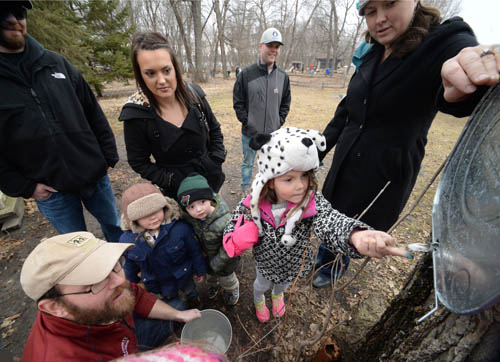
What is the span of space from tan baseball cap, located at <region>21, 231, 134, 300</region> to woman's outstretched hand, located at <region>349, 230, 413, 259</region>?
4.71 ft

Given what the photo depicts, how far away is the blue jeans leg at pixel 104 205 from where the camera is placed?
8.30 ft

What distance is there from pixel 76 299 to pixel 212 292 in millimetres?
1656

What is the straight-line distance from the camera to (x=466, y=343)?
0.83m

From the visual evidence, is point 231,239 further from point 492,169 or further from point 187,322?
point 492,169

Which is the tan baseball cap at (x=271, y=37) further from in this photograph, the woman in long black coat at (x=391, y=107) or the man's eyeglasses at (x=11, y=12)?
the man's eyeglasses at (x=11, y=12)

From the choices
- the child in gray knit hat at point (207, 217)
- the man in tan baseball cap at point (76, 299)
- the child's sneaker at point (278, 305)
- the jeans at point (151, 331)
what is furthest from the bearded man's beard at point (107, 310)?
the child's sneaker at point (278, 305)

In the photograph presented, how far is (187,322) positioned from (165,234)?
2.87 feet

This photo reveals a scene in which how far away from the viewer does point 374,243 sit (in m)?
1.06

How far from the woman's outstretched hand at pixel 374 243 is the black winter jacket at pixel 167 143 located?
1718mm

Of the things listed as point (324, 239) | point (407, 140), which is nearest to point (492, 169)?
point (324, 239)

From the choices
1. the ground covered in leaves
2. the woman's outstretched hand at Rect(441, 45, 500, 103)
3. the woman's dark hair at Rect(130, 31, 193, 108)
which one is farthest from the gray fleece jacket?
the woman's outstretched hand at Rect(441, 45, 500, 103)

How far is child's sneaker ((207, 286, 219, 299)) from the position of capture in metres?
2.67

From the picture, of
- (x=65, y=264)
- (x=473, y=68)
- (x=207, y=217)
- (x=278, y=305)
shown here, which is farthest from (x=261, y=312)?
(x=473, y=68)

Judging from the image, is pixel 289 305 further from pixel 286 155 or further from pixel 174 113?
pixel 174 113
